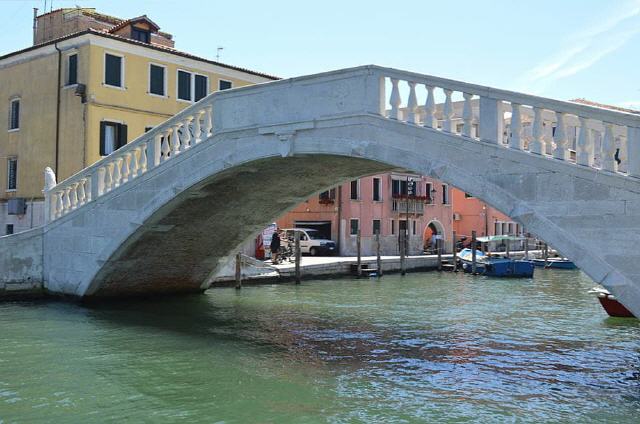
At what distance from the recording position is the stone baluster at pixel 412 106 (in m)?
7.59

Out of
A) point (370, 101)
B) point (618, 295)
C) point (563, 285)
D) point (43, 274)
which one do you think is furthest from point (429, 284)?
point (618, 295)

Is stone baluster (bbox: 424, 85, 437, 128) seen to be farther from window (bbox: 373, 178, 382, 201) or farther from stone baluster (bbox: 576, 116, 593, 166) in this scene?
window (bbox: 373, 178, 382, 201)

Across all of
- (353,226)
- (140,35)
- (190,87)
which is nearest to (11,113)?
(140,35)

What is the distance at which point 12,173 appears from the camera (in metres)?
18.5

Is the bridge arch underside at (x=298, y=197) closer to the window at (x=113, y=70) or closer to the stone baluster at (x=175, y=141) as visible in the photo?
the stone baluster at (x=175, y=141)

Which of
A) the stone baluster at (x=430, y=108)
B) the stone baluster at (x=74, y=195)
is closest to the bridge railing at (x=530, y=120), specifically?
the stone baluster at (x=430, y=108)

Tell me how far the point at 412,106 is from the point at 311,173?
303 centimetres

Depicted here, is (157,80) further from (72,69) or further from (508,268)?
→ (508,268)

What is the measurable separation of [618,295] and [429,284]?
42.4 feet

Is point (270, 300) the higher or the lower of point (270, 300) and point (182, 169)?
the lower

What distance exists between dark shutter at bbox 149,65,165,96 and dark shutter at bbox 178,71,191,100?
0.54 meters

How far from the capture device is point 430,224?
31.5 meters

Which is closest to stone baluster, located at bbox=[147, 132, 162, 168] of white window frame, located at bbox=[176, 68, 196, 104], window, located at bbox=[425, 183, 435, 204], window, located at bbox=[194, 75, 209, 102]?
white window frame, located at bbox=[176, 68, 196, 104]

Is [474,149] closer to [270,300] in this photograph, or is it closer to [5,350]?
[5,350]
